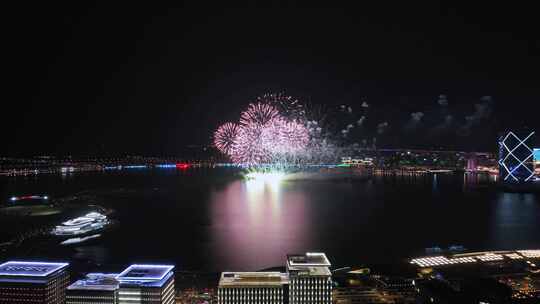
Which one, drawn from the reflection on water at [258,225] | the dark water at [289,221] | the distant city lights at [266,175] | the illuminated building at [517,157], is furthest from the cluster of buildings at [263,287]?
the distant city lights at [266,175]

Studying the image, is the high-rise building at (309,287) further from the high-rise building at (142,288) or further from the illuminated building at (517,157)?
the illuminated building at (517,157)

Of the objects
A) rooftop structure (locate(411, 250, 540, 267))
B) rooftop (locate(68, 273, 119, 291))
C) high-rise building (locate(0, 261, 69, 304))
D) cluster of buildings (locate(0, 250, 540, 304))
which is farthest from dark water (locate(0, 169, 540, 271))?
high-rise building (locate(0, 261, 69, 304))

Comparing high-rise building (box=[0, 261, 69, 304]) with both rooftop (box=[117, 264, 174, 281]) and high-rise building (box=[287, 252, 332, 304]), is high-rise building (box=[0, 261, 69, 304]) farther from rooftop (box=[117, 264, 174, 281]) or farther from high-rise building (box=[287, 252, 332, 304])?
high-rise building (box=[287, 252, 332, 304])

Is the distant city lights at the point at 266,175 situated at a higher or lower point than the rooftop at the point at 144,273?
higher

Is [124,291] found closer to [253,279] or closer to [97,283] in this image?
[97,283]

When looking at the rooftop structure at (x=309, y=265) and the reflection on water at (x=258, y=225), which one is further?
the reflection on water at (x=258, y=225)

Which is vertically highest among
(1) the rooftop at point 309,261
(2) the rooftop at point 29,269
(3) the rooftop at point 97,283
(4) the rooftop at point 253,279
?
(1) the rooftop at point 309,261

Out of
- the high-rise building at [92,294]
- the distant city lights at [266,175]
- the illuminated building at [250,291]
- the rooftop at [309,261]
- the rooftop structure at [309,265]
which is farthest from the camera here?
the distant city lights at [266,175]

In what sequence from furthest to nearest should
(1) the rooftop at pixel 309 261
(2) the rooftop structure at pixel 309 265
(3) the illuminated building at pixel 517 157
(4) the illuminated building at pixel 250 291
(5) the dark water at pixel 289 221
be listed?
(3) the illuminated building at pixel 517 157, (5) the dark water at pixel 289 221, (1) the rooftop at pixel 309 261, (2) the rooftop structure at pixel 309 265, (4) the illuminated building at pixel 250 291
